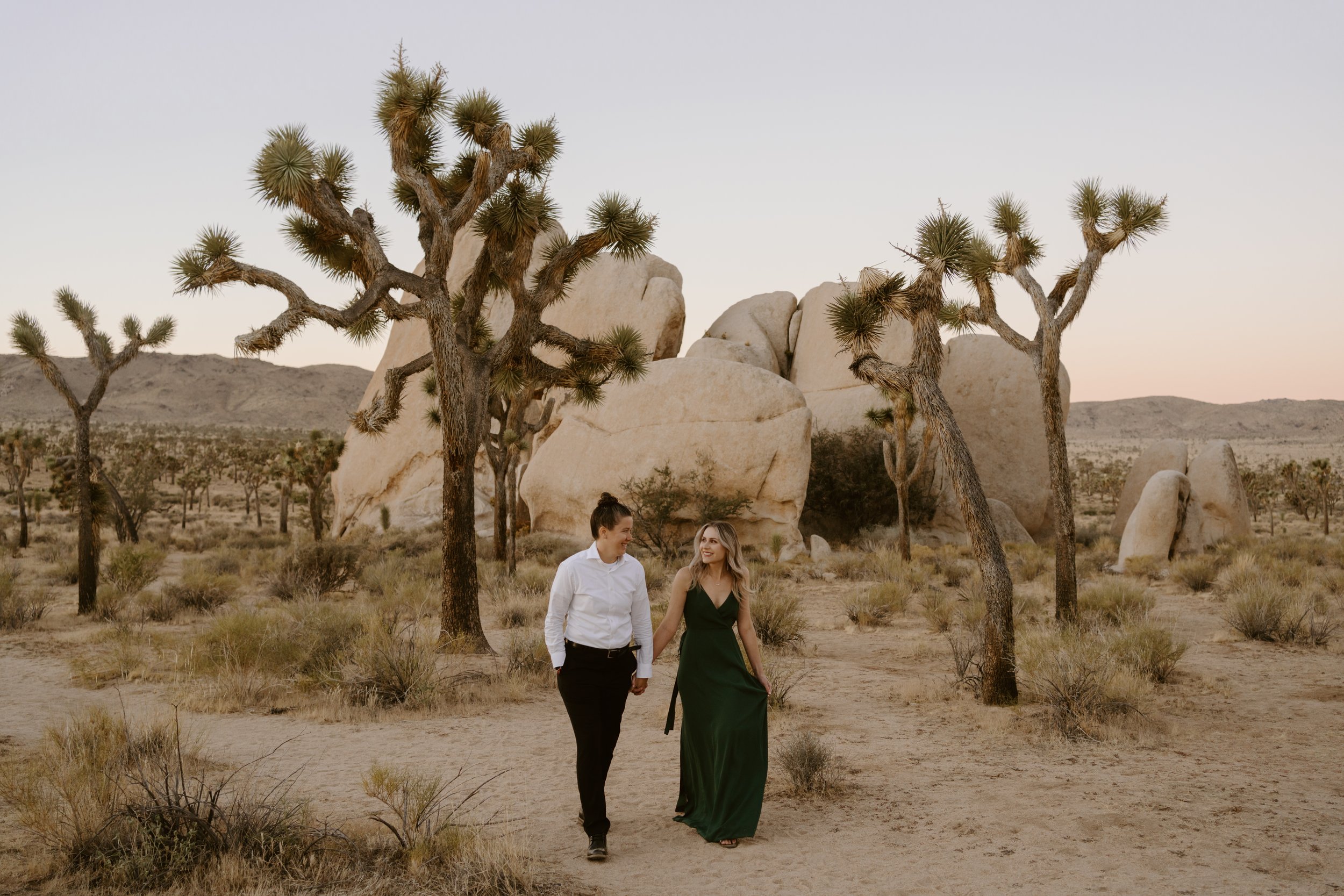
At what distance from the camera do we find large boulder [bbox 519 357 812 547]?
23.7 metres

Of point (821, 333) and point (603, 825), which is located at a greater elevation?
point (821, 333)

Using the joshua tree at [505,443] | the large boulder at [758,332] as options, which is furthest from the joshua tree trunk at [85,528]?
the large boulder at [758,332]

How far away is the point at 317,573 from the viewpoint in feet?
50.4

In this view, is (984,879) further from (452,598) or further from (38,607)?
(38,607)

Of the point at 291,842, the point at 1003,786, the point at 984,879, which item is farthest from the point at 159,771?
the point at 1003,786

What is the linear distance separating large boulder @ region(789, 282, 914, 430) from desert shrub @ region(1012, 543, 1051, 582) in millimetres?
6980

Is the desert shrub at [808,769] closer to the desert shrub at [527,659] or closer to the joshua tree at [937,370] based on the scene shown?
the joshua tree at [937,370]

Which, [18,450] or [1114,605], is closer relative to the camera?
[1114,605]

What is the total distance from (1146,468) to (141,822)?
27922 millimetres

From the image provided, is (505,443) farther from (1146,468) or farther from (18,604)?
(1146,468)

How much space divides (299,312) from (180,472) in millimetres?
44269

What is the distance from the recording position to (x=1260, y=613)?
1134 cm

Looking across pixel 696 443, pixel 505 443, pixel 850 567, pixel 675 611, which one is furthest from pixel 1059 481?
pixel 696 443

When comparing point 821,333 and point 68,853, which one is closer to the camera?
point 68,853
